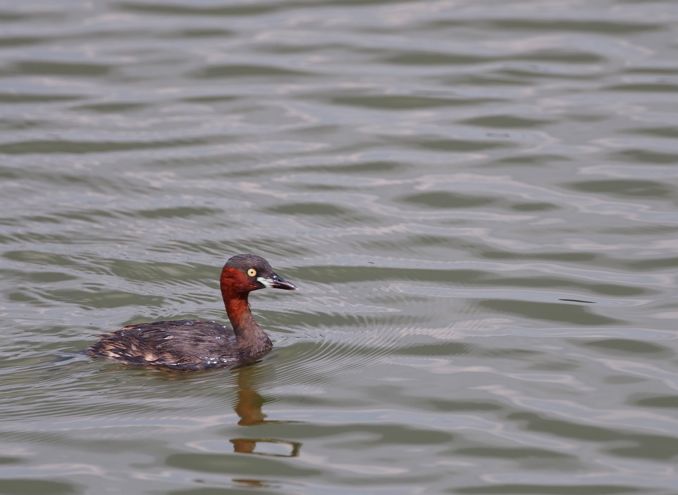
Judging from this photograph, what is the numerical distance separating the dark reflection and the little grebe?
184mm

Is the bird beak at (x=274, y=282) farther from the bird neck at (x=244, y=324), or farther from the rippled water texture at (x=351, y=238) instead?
the rippled water texture at (x=351, y=238)

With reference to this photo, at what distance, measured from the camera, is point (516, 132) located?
14.6 metres

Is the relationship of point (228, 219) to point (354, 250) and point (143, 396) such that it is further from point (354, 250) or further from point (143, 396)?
point (143, 396)

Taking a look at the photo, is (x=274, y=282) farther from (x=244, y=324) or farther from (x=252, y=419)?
(x=252, y=419)

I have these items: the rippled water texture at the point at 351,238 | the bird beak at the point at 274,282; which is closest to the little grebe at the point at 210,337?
the bird beak at the point at 274,282

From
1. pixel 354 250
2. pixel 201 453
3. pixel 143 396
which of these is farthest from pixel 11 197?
pixel 201 453

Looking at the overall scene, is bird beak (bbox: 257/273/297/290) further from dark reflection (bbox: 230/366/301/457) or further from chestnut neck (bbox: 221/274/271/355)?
dark reflection (bbox: 230/366/301/457)

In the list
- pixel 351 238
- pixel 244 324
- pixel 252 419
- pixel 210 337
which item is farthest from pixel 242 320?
pixel 351 238

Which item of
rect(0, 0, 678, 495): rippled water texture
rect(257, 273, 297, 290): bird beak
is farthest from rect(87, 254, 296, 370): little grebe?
rect(0, 0, 678, 495): rippled water texture

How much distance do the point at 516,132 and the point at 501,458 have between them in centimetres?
665

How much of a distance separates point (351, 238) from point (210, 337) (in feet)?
8.30

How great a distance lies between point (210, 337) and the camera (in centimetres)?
986

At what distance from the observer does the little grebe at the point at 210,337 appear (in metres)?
9.66

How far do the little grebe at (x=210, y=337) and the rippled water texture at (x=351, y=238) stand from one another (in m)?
0.12
